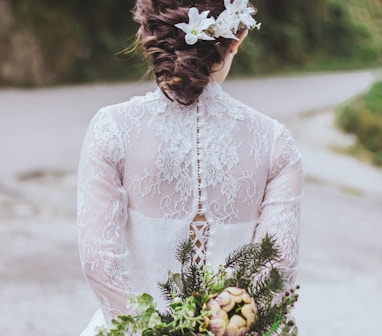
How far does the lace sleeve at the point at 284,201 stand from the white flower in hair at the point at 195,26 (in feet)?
1.01

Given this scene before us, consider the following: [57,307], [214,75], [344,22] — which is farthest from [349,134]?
[344,22]

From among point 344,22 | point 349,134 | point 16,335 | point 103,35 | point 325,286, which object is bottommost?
point 16,335

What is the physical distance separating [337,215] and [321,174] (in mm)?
1915

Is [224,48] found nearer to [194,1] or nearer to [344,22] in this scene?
[194,1]

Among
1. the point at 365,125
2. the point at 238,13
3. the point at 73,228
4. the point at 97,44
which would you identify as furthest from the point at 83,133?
the point at 238,13

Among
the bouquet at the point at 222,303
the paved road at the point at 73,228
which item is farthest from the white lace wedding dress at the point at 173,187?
the paved road at the point at 73,228

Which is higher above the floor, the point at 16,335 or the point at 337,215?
the point at 337,215

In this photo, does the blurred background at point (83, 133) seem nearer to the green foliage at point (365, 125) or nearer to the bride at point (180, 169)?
the green foliage at point (365, 125)

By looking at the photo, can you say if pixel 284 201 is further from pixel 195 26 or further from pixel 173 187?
pixel 195 26

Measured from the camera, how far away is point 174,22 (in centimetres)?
174

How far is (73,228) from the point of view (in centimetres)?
712

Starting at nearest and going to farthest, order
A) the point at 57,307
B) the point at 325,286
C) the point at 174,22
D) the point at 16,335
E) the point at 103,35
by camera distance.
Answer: the point at 174,22 → the point at 16,335 → the point at 57,307 → the point at 325,286 → the point at 103,35

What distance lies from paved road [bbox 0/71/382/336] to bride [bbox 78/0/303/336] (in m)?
3.30

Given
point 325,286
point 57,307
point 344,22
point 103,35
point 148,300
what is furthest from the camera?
point 344,22
